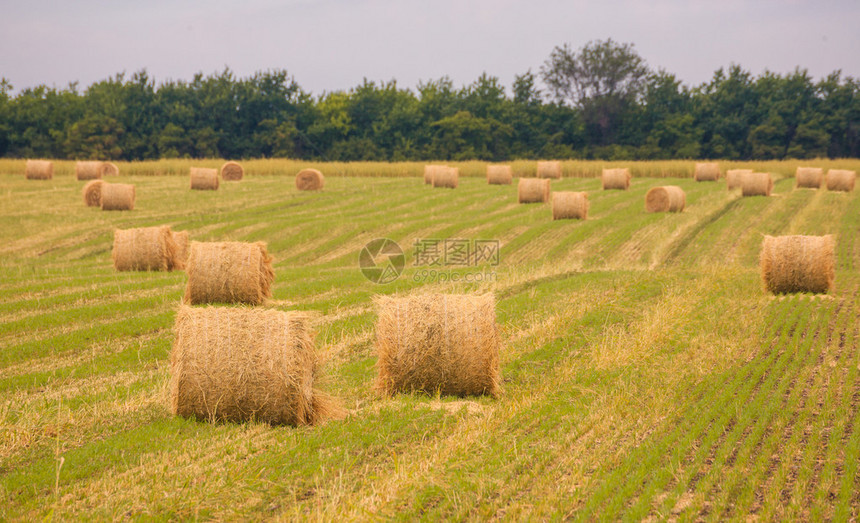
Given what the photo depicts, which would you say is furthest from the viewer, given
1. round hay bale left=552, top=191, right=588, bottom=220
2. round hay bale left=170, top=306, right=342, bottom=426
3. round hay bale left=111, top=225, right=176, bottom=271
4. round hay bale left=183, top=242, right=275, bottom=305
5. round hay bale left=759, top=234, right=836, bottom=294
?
round hay bale left=552, top=191, right=588, bottom=220

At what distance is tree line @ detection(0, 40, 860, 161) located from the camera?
2908 inches

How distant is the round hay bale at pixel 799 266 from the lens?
653 inches

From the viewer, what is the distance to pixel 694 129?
258 ft

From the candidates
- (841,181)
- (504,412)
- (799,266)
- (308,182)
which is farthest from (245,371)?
(841,181)

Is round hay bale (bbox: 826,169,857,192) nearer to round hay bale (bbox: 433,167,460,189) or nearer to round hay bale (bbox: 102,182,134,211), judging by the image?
round hay bale (bbox: 433,167,460,189)

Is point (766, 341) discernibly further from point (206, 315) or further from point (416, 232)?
point (416, 232)

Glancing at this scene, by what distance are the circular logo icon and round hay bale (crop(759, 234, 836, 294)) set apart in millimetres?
8348

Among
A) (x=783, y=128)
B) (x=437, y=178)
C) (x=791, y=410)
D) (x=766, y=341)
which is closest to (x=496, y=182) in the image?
(x=437, y=178)

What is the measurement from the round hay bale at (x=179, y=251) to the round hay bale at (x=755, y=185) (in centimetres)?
2525

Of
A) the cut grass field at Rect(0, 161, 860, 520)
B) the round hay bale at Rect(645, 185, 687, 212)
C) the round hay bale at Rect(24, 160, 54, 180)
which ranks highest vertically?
the round hay bale at Rect(24, 160, 54, 180)

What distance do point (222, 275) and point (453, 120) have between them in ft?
210

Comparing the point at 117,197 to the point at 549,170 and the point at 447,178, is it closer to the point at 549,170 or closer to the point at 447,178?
the point at 447,178

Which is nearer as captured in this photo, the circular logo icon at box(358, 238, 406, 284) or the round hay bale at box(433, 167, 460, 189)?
the circular logo icon at box(358, 238, 406, 284)

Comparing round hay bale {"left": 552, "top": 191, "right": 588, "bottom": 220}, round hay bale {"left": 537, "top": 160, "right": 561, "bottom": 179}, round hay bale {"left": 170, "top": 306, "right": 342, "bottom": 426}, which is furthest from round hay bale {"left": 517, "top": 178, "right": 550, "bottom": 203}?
round hay bale {"left": 170, "top": 306, "right": 342, "bottom": 426}
